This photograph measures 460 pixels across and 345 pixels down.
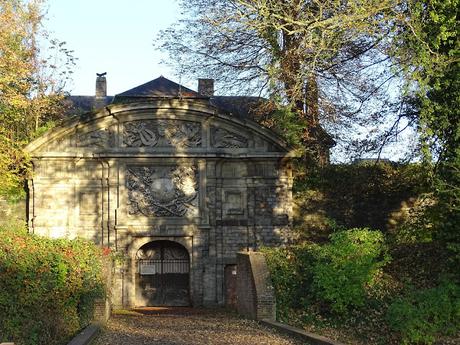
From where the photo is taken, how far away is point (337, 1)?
11.8m

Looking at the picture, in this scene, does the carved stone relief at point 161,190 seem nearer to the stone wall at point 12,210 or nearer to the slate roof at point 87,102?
the stone wall at point 12,210

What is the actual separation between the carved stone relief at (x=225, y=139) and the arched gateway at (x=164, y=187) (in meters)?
0.04

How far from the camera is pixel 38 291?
42.3ft

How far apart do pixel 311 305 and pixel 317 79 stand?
37.1 ft

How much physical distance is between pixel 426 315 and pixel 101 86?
86.3 ft

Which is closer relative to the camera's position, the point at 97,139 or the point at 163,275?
the point at 97,139

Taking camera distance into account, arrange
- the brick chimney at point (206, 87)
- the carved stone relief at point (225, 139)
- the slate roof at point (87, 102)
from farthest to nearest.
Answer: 1. the slate roof at point (87, 102)
2. the brick chimney at point (206, 87)
3. the carved stone relief at point (225, 139)

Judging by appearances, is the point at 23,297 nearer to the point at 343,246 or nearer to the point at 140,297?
the point at 343,246

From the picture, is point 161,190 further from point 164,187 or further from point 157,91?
point 157,91

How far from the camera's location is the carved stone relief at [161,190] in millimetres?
24812

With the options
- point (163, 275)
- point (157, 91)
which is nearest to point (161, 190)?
point (163, 275)

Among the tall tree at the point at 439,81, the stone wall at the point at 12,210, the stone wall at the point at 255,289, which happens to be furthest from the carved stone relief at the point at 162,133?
the tall tree at the point at 439,81

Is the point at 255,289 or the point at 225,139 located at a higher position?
the point at 225,139

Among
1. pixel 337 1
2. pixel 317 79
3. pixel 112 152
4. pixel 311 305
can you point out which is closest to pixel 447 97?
pixel 337 1
